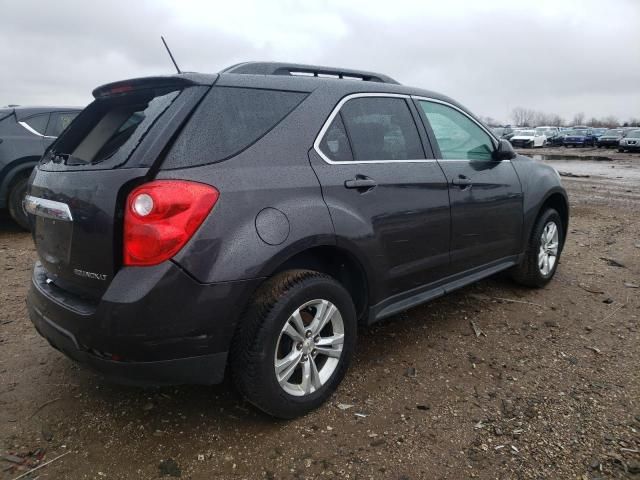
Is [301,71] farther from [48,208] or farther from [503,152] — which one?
[503,152]

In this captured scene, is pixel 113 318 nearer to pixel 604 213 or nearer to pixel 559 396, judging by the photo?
pixel 559 396

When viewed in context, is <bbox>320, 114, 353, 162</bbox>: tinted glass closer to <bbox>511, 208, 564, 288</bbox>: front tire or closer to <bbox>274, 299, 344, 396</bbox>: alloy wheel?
<bbox>274, 299, 344, 396</bbox>: alloy wheel

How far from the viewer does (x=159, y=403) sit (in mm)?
2660

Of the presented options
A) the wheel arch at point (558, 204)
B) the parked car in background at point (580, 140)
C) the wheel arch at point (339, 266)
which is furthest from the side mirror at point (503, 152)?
the parked car in background at point (580, 140)

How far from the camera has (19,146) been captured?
6.33 meters

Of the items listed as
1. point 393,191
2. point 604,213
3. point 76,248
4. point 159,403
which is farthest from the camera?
point 604,213

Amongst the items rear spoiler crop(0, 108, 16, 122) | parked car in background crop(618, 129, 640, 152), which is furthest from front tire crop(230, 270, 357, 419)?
parked car in background crop(618, 129, 640, 152)

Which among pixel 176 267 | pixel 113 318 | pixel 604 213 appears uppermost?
pixel 176 267

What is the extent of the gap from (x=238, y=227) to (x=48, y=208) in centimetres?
98

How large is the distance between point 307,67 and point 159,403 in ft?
6.90

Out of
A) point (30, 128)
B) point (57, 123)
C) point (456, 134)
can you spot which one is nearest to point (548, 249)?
point (456, 134)

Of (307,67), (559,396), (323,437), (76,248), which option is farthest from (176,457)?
(307,67)

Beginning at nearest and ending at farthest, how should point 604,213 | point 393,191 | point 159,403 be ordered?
point 159,403
point 393,191
point 604,213

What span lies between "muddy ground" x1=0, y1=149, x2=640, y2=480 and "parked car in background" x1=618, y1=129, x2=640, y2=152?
106 ft
